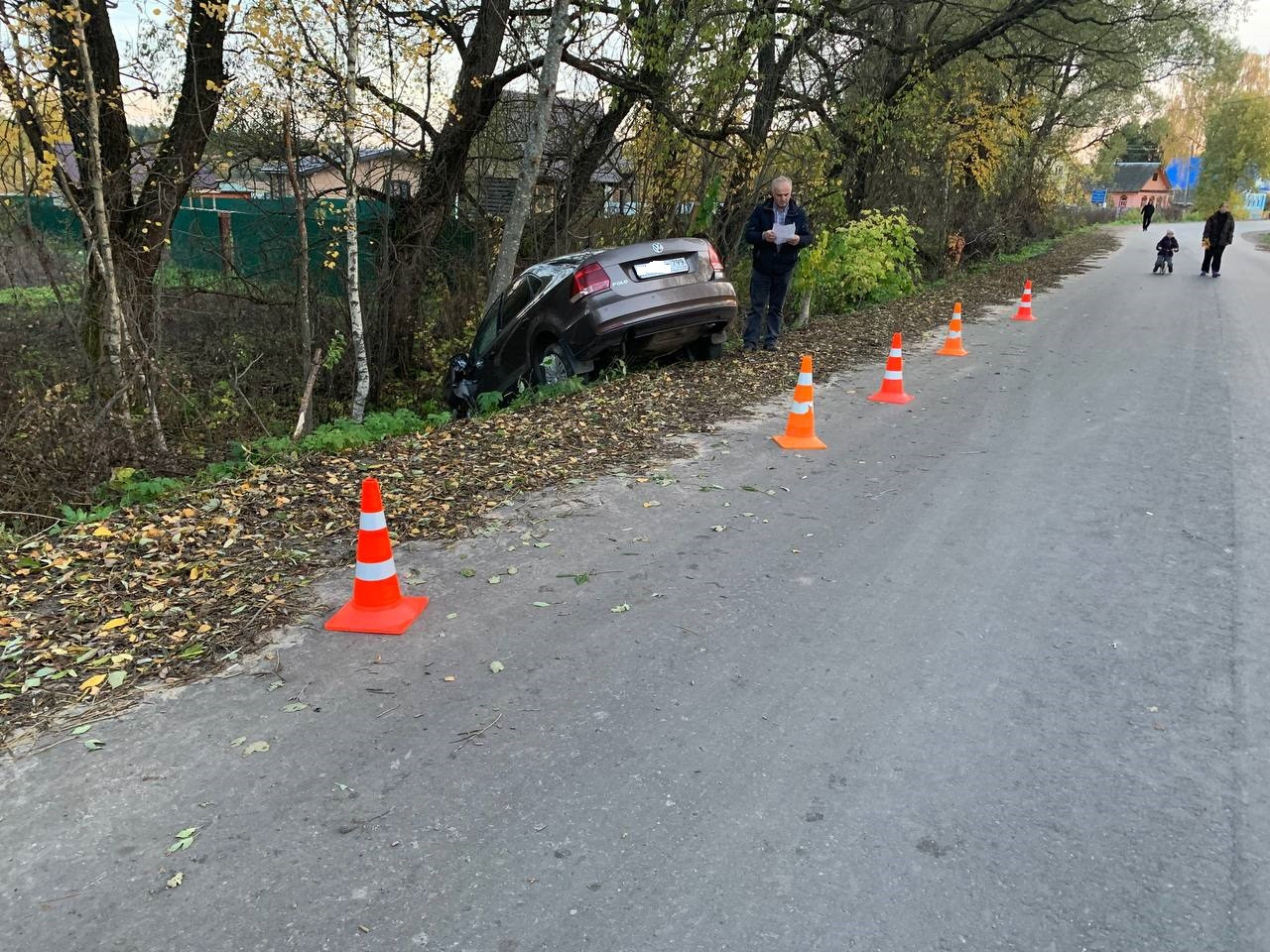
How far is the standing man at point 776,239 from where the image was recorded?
9.23 m

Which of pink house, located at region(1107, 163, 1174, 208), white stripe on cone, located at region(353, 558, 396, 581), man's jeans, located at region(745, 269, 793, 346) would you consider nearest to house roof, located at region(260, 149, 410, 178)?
man's jeans, located at region(745, 269, 793, 346)

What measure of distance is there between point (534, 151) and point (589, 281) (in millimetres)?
3272

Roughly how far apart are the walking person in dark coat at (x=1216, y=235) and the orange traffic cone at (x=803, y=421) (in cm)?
1888

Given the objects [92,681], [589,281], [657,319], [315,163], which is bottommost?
Result: [92,681]

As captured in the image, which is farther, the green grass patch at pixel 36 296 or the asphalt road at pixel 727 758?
the green grass patch at pixel 36 296

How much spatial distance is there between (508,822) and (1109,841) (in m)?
1.85

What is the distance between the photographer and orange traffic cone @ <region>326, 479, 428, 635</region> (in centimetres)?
384

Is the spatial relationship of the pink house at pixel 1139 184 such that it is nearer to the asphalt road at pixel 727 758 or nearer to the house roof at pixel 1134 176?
the house roof at pixel 1134 176

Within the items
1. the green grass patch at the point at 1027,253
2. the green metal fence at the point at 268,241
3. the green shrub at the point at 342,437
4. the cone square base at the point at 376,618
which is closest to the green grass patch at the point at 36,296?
the green metal fence at the point at 268,241

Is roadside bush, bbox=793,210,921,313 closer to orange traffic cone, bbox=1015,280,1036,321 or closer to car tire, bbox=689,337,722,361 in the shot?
orange traffic cone, bbox=1015,280,1036,321

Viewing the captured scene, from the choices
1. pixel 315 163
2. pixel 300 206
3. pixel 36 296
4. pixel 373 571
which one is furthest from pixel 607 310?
pixel 36 296

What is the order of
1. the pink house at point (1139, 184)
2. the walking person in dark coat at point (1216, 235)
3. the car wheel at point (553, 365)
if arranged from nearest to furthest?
the car wheel at point (553, 365) → the walking person in dark coat at point (1216, 235) → the pink house at point (1139, 184)

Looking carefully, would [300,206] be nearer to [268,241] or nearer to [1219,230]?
[268,241]

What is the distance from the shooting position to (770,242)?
9289mm
